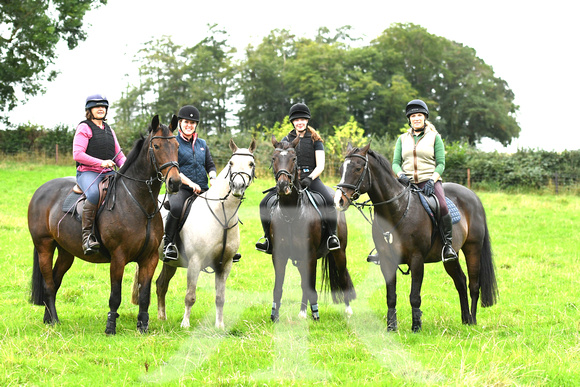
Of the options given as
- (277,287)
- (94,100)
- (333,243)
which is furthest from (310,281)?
(94,100)

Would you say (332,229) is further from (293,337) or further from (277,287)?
(293,337)

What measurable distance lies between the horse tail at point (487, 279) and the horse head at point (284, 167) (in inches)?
132

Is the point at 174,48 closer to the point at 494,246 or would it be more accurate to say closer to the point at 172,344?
the point at 494,246

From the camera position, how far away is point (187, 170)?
26.1 feet

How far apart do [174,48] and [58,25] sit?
23.2 metres

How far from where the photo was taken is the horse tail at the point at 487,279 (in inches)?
324

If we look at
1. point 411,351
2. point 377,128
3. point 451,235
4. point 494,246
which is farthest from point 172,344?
point 377,128

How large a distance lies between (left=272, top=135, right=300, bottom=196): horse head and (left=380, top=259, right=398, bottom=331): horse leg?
5.57 feet

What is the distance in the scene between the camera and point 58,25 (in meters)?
32.9

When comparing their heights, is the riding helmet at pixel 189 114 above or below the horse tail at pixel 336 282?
above

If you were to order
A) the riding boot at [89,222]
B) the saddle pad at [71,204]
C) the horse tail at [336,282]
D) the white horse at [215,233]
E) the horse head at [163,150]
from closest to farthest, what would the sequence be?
the horse head at [163,150] < the riding boot at [89,222] < the saddle pad at [71,204] < the white horse at [215,233] < the horse tail at [336,282]

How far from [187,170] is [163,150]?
4.68ft

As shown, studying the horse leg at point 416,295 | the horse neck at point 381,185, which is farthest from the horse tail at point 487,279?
the horse neck at point 381,185

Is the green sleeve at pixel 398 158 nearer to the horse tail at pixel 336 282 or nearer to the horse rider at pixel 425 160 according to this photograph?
the horse rider at pixel 425 160
